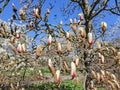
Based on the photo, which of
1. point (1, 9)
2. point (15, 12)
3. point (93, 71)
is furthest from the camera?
point (1, 9)

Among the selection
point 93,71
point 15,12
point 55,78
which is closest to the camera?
point 55,78

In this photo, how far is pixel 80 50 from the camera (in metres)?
4.45

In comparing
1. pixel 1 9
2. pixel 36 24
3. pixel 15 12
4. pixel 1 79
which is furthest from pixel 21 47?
pixel 1 79

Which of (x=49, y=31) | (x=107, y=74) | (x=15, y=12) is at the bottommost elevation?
(x=107, y=74)

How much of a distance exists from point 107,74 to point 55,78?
1.32 m

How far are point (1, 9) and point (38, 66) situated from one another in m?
1.97

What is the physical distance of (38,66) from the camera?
5.20 metres

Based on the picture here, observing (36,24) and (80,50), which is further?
(36,24)

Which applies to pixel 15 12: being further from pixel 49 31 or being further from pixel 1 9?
pixel 49 31

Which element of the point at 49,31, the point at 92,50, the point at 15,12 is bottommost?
the point at 92,50

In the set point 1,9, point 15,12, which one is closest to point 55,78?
point 15,12

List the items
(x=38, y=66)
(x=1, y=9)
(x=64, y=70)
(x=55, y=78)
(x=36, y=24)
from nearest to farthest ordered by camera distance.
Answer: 1. (x=55, y=78)
2. (x=64, y=70)
3. (x=38, y=66)
4. (x=36, y=24)
5. (x=1, y=9)

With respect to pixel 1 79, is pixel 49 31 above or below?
above

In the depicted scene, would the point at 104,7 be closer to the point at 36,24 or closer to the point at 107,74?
the point at 36,24
